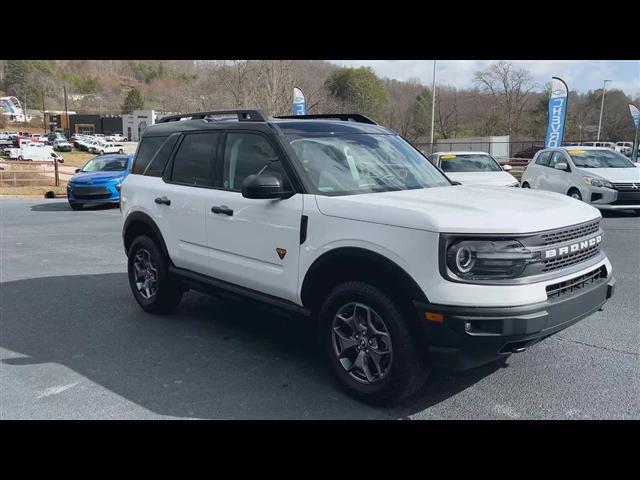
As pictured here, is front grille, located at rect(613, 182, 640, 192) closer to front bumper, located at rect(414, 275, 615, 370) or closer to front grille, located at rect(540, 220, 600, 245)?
front grille, located at rect(540, 220, 600, 245)

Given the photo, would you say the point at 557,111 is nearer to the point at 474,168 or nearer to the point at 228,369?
the point at 474,168

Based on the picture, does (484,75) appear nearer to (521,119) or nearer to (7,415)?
(521,119)

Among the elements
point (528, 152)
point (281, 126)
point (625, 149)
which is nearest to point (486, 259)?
point (281, 126)

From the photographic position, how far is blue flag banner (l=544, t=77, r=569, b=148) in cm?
2072

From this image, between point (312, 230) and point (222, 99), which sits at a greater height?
point (222, 99)

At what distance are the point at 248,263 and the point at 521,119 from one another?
64196mm

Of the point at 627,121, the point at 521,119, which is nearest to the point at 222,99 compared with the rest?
the point at 521,119

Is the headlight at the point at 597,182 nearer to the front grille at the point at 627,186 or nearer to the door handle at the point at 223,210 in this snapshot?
the front grille at the point at 627,186

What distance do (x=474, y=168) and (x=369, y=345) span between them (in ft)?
37.4

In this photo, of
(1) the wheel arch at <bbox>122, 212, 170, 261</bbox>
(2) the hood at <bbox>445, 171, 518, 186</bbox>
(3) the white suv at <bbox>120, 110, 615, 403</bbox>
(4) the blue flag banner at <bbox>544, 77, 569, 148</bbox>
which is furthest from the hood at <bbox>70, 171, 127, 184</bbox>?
(4) the blue flag banner at <bbox>544, 77, 569, 148</bbox>

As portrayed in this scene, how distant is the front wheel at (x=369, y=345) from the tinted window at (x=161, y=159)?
2.58m

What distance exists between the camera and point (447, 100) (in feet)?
231

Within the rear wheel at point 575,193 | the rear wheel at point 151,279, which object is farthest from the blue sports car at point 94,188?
the rear wheel at point 575,193
